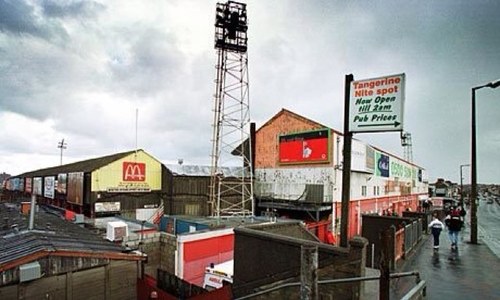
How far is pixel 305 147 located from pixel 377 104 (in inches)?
804

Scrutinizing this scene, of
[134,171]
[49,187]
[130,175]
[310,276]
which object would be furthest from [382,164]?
[49,187]

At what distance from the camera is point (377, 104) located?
367 inches

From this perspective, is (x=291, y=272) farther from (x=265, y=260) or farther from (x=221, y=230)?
(x=221, y=230)

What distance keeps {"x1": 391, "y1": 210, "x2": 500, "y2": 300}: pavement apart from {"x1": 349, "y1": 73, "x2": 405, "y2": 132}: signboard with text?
13.4 feet

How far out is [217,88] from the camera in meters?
25.6

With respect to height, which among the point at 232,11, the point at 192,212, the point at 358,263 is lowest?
the point at 192,212

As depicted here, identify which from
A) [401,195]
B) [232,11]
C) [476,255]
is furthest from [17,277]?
[401,195]

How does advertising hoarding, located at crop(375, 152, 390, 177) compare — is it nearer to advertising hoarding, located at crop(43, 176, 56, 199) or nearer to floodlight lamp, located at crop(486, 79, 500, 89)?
floodlight lamp, located at crop(486, 79, 500, 89)

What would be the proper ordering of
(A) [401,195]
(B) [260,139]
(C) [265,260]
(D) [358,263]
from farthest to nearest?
(A) [401,195]
(B) [260,139]
(C) [265,260]
(D) [358,263]

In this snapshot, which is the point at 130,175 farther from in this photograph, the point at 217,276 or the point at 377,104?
the point at 377,104

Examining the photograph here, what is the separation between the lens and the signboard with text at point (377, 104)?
895 cm

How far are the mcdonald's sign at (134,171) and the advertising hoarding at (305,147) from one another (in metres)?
13.1

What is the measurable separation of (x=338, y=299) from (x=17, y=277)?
8.20m

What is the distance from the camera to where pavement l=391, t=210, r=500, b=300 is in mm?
8203
